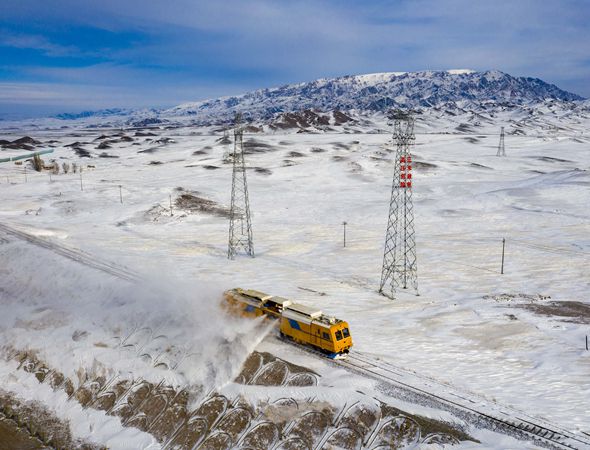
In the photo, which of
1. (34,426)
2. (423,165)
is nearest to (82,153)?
(423,165)

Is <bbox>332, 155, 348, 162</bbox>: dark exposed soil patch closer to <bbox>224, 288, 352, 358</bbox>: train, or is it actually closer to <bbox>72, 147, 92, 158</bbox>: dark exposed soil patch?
<bbox>72, 147, 92, 158</bbox>: dark exposed soil patch

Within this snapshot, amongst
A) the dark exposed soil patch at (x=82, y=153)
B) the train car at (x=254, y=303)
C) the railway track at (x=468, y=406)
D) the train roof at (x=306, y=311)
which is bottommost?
the railway track at (x=468, y=406)

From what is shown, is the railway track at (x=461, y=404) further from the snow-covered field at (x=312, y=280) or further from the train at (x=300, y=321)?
the snow-covered field at (x=312, y=280)

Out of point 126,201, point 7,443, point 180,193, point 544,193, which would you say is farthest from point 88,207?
point 544,193

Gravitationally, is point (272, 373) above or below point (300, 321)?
below

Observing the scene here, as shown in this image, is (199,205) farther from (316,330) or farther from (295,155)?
(295,155)

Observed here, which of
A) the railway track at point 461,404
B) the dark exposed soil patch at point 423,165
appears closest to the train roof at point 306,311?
the railway track at point 461,404

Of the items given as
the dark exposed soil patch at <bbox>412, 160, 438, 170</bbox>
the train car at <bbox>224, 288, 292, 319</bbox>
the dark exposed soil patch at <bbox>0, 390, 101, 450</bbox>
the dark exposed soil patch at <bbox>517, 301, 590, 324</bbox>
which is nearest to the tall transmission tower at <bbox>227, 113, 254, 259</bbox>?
the train car at <bbox>224, 288, 292, 319</bbox>
